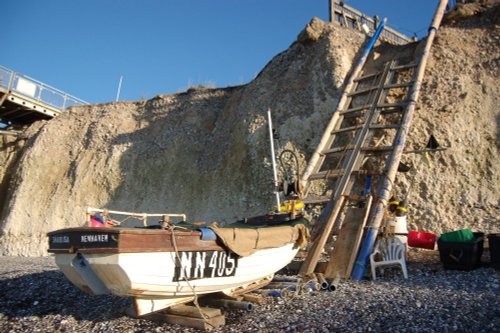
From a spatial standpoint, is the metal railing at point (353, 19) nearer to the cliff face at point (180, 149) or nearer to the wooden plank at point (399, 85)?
the cliff face at point (180, 149)

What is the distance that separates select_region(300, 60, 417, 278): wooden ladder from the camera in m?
9.29

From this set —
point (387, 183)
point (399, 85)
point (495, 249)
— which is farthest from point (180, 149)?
point (495, 249)

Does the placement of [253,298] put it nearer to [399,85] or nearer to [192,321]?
[192,321]

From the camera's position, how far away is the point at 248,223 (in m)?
8.45

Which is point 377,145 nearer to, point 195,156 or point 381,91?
point 381,91

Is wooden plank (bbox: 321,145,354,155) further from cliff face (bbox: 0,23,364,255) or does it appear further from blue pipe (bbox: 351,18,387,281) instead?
blue pipe (bbox: 351,18,387,281)

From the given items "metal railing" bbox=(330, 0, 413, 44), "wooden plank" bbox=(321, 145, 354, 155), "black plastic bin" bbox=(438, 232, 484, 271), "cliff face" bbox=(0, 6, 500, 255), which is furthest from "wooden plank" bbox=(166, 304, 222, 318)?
"metal railing" bbox=(330, 0, 413, 44)

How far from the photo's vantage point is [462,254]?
8.34m

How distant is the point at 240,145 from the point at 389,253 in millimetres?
7907

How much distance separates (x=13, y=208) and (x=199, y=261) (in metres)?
16.5

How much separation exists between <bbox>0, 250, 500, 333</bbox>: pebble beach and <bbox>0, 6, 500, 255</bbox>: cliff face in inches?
129

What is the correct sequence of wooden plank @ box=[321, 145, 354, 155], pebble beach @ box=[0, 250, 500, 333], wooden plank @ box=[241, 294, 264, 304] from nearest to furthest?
pebble beach @ box=[0, 250, 500, 333] → wooden plank @ box=[241, 294, 264, 304] → wooden plank @ box=[321, 145, 354, 155]

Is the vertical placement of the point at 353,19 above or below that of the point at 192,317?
above

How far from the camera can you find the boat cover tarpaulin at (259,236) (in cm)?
640
